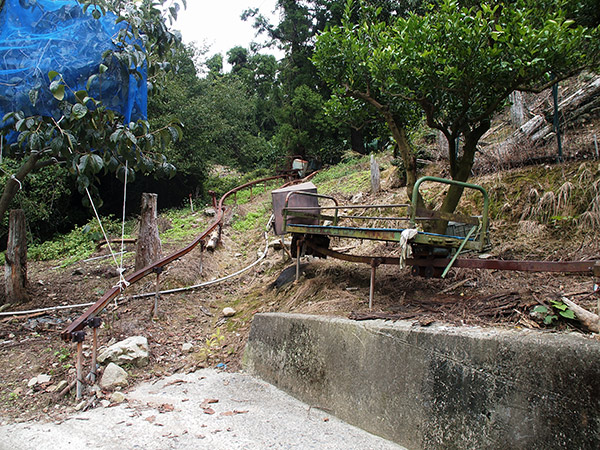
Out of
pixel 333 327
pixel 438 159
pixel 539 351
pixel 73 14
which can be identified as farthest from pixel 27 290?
pixel 438 159

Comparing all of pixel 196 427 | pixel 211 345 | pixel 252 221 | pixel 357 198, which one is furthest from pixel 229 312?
pixel 252 221

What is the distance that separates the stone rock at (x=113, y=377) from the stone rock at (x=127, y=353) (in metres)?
0.18

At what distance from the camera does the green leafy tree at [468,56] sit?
12.9ft

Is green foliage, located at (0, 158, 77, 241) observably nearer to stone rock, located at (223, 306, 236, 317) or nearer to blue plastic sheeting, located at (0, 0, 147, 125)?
blue plastic sheeting, located at (0, 0, 147, 125)

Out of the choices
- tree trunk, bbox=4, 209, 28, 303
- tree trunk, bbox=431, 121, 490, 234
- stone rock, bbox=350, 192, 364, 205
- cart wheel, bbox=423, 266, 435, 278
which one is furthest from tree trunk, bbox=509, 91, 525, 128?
tree trunk, bbox=4, 209, 28, 303

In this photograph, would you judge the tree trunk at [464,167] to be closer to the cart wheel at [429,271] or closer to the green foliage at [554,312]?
the cart wheel at [429,271]

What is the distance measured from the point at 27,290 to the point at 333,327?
4.95m

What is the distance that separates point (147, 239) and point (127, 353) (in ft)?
9.09

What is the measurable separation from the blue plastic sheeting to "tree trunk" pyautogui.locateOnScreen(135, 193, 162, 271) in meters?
2.21

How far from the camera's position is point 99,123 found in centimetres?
444

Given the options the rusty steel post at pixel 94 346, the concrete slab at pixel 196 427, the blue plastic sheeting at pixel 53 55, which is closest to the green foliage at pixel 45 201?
the blue plastic sheeting at pixel 53 55

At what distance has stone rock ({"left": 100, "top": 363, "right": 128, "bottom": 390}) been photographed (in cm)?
366

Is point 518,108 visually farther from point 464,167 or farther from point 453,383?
point 453,383

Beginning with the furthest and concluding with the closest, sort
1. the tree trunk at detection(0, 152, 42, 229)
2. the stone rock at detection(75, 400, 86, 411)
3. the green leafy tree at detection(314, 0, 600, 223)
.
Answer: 1. the tree trunk at detection(0, 152, 42, 229)
2. the green leafy tree at detection(314, 0, 600, 223)
3. the stone rock at detection(75, 400, 86, 411)
